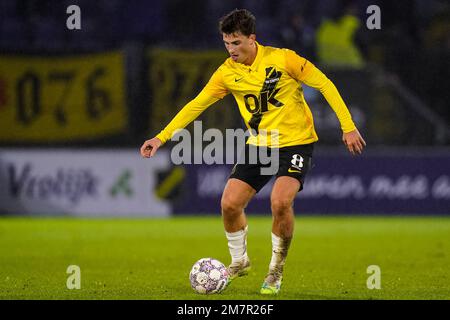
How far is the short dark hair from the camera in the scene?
25.7 feet

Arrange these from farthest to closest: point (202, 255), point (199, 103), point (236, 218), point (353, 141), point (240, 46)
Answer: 1. point (202, 255)
2. point (199, 103)
3. point (236, 218)
4. point (240, 46)
5. point (353, 141)

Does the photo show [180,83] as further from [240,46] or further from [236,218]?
[240,46]

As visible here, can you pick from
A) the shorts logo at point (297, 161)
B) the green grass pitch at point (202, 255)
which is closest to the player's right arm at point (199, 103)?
the shorts logo at point (297, 161)

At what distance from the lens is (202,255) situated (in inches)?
441

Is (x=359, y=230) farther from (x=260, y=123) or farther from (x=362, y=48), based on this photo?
(x=260, y=123)

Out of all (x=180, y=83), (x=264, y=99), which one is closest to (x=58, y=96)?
(x=180, y=83)

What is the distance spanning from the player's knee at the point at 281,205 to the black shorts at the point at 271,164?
0.25 meters

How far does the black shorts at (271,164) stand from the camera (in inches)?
316

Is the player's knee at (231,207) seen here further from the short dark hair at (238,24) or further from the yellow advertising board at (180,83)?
the yellow advertising board at (180,83)

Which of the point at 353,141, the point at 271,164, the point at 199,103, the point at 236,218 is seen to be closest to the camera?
the point at 353,141

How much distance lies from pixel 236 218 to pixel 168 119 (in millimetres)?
7410

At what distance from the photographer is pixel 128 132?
15617 mm

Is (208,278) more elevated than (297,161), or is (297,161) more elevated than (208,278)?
(297,161)

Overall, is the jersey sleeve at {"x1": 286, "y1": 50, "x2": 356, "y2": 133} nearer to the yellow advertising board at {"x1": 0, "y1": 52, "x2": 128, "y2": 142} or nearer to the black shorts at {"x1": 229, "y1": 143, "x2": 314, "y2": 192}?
the black shorts at {"x1": 229, "y1": 143, "x2": 314, "y2": 192}
